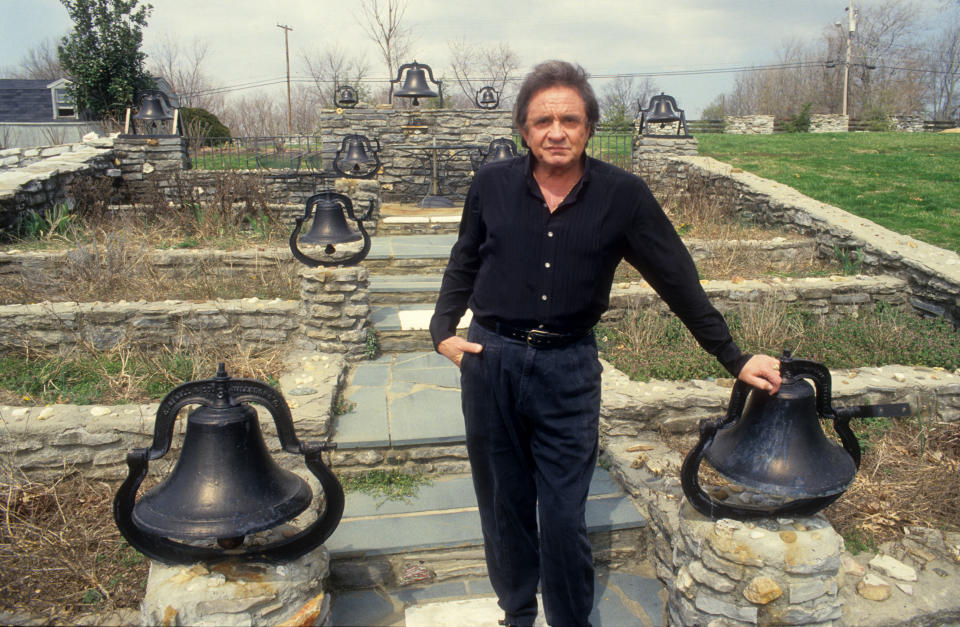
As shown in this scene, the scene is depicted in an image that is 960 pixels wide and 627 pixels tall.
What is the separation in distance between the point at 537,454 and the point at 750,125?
24.6 metres

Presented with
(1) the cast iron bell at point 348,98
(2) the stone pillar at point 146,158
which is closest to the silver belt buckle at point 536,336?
(2) the stone pillar at point 146,158

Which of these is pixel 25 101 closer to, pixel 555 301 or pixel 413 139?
pixel 413 139

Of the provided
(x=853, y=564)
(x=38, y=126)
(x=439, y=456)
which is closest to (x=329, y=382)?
(x=439, y=456)

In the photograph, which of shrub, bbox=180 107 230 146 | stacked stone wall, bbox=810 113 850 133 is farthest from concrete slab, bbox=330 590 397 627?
stacked stone wall, bbox=810 113 850 133

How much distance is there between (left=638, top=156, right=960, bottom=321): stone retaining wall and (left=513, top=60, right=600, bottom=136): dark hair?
508 centimetres

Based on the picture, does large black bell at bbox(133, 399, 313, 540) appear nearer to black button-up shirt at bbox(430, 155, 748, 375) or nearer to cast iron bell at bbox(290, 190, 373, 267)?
black button-up shirt at bbox(430, 155, 748, 375)

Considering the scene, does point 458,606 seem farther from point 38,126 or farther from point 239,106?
point 239,106

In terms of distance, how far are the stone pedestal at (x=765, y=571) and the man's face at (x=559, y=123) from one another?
1.52m

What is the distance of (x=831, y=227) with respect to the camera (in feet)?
24.4

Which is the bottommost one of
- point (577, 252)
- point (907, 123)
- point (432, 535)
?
point (432, 535)

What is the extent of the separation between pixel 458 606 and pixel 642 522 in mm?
1032

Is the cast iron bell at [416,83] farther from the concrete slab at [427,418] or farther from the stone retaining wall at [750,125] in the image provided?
the stone retaining wall at [750,125]

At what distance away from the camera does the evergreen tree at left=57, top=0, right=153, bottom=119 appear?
16359 mm

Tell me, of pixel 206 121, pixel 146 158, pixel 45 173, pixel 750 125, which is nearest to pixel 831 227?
pixel 45 173
